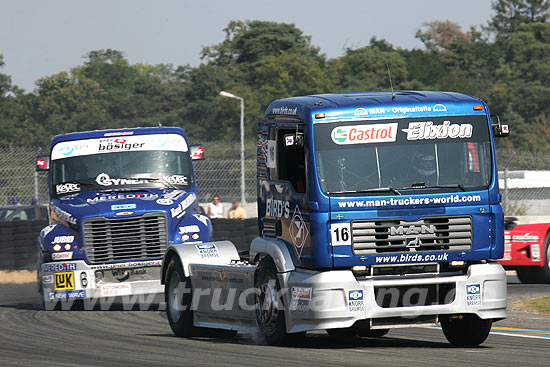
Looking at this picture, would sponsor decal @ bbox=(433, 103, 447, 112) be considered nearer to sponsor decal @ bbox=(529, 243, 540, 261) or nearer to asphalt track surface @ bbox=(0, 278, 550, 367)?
asphalt track surface @ bbox=(0, 278, 550, 367)

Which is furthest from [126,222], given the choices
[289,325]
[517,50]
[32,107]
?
[517,50]

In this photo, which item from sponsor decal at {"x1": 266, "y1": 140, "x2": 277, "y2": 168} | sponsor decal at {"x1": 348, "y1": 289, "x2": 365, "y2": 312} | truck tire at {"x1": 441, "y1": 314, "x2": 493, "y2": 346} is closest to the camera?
sponsor decal at {"x1": 348, "y1": 289, "x2": 365, "y2": 312}

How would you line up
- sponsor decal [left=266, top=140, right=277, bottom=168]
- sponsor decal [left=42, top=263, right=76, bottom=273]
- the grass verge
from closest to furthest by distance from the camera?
sponsor decal [left=266, top=140, right=277, bottom=168] → the grass verge → sponsor decal [left=42, top=263, right=76, bottom=273]

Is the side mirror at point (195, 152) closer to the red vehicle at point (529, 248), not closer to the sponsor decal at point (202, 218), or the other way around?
the sponsor decal at point (202, 218)

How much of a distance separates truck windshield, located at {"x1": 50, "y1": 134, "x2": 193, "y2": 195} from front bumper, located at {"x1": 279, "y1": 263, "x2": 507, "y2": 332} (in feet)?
20.8

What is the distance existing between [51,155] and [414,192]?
26.1 ft

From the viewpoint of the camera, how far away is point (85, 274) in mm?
15453

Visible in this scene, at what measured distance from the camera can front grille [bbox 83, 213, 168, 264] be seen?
1554cm

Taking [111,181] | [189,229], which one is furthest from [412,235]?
[111,181]

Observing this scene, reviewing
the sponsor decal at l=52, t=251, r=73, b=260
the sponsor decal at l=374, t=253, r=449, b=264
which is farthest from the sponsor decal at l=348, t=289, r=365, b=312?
the sponsor decal at l=52, t=251, r=73, b=260

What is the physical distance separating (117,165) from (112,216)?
3.39 ft

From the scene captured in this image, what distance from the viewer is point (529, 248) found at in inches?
717

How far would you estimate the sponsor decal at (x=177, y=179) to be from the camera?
16.4 metres

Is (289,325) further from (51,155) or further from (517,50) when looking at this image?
(517,50)
